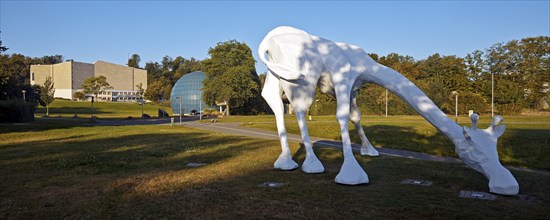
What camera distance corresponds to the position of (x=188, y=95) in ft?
205

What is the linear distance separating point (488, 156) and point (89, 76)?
A: 11860 cm

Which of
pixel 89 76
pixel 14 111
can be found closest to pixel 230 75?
pixel 14 111

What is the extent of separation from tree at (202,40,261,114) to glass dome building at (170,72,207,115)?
10.7 meters

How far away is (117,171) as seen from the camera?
9883 mm

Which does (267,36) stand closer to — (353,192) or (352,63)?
(352,63)

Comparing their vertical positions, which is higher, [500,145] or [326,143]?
[500,145]

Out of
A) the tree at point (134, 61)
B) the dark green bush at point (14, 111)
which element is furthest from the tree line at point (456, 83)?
the tree at point (134, 61)

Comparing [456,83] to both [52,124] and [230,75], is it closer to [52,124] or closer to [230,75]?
[230,75]

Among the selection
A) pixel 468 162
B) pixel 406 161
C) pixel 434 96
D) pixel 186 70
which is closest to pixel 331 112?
pixel 434 96

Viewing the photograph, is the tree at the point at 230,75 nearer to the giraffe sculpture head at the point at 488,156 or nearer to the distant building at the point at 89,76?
the giraffe sculpture head at the point at 488,156

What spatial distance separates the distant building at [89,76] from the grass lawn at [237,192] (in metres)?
106

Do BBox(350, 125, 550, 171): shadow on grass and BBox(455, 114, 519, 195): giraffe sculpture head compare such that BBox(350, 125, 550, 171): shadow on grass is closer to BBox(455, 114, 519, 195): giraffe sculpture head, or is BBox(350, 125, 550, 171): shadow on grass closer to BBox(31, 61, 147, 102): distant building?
BBox(455, 114, 519, 195): giraffe sculpture head

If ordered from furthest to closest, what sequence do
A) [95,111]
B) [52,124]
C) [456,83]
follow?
[95,111], [456,83], [52,124]

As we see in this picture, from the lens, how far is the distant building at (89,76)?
10506 centimetres
